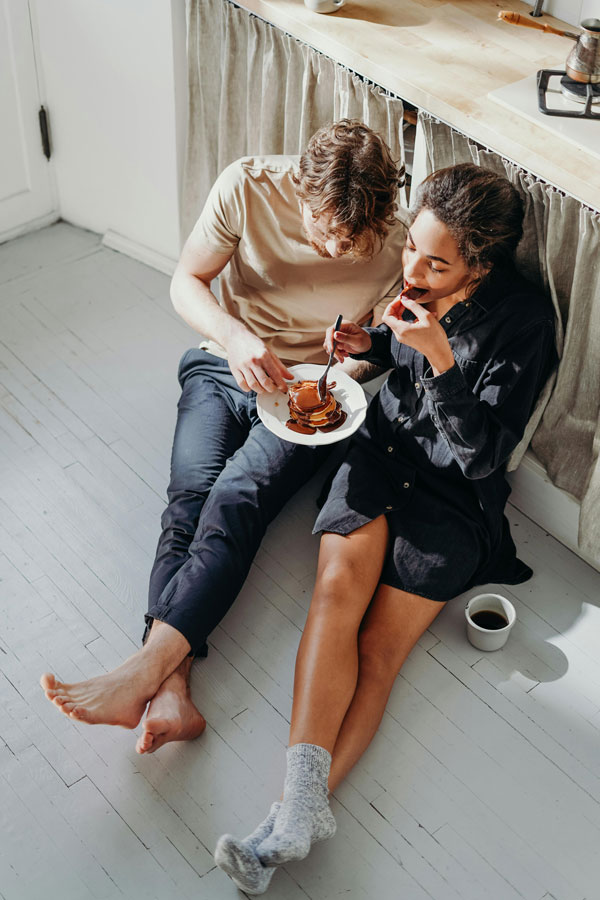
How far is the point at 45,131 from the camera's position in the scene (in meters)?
3.17

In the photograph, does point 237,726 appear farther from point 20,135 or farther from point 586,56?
point 20,135

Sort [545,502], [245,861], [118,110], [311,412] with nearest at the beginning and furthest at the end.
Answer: [245,861]
[311,412]
[545,502]
[118,110]

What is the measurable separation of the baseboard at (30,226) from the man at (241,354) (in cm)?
111

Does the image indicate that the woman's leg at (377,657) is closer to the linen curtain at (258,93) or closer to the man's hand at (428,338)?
the man's hand at (428,338)

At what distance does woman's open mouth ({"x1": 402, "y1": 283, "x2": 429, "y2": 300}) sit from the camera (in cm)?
209

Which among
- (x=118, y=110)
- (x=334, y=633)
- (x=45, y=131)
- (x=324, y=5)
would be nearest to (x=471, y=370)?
(x=334, y=633)

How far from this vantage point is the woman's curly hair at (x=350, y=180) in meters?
2.02

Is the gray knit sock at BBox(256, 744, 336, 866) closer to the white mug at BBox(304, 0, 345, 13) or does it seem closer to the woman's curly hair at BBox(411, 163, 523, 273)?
the woman's curly hair at BBox(411, 163, 523, 273)

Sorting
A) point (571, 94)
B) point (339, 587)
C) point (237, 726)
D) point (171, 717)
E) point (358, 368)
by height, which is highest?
point (571, 94)

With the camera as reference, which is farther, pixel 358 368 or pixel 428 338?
pixel 358 368

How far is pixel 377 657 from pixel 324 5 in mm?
1543

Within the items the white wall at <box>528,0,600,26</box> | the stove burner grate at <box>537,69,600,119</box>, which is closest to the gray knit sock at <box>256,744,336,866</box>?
the stove burner grate at <box>537,69,600,119</box>

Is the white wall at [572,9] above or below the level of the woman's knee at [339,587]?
above

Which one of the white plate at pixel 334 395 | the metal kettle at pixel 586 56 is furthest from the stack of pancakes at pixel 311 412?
the metal kettle at pixel 586 56
